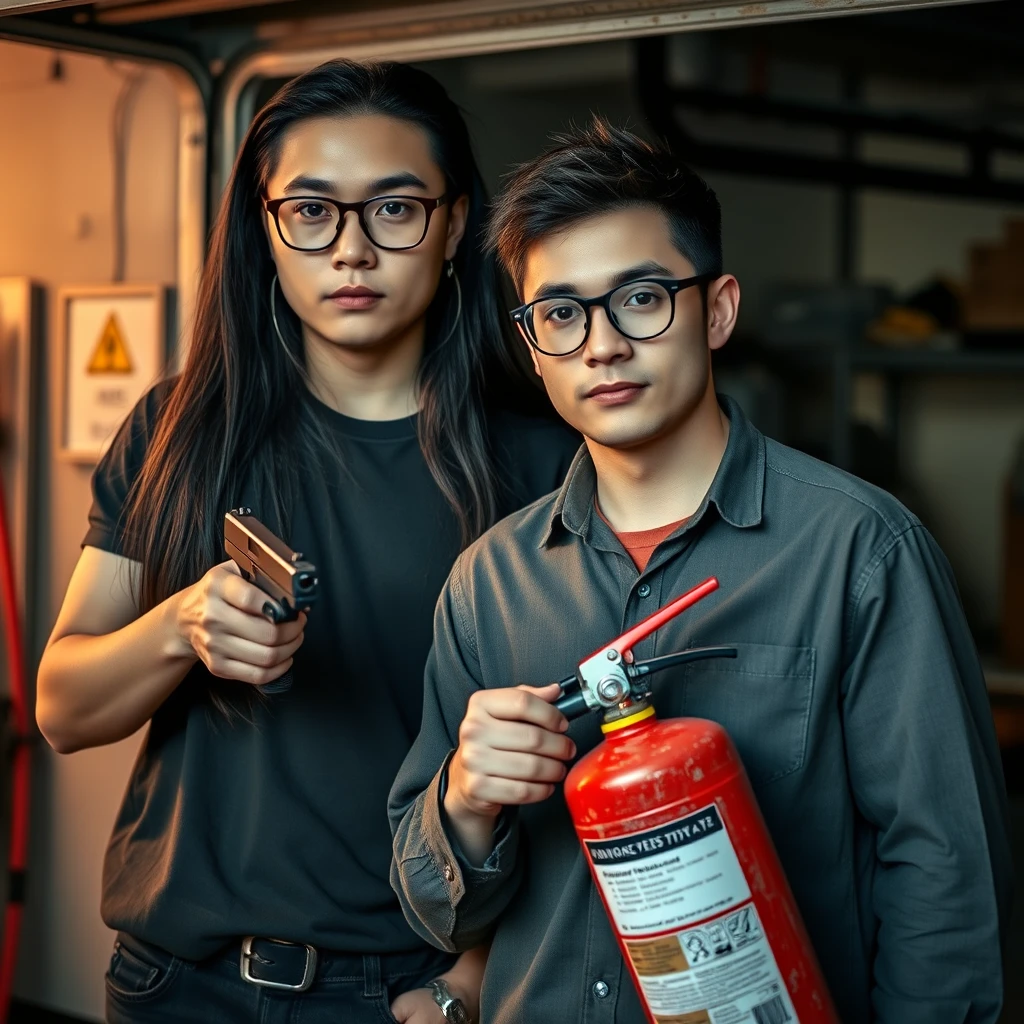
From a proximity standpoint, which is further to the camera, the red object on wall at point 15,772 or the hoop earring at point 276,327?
the red object on wall at point 15,772

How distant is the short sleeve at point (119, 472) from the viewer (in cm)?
150

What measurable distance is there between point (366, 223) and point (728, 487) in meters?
0.50

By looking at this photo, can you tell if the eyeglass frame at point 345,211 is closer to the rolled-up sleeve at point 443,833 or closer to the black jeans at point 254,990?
the rolled-up sleeve at point 443,833

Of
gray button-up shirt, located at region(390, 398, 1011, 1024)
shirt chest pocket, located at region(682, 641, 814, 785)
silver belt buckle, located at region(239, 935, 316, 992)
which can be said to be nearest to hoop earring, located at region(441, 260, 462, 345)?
gray button-up shirt, located at region(390, 398, 1011, 1024)

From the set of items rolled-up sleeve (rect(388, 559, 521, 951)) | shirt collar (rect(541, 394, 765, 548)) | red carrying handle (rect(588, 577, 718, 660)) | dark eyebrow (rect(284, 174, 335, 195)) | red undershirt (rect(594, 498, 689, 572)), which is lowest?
rolled-up sleeve (rect(388, 559, 521, 951))

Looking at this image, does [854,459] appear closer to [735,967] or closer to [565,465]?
[565,465]

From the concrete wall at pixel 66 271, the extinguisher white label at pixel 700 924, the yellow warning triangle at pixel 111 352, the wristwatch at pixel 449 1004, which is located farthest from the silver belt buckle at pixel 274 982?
the yellow warning triangle at pixel 111 352

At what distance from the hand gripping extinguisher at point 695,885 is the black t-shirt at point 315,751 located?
0.45 metres

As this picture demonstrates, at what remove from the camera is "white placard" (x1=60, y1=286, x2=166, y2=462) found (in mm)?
2281

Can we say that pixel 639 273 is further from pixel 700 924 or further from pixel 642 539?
pixel 700 924

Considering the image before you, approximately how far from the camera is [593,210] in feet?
3.94

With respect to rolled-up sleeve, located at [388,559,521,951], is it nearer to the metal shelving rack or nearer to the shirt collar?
the shirt collar

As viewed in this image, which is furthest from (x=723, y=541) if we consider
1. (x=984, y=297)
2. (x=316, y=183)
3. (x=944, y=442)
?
(x=944, y=442)

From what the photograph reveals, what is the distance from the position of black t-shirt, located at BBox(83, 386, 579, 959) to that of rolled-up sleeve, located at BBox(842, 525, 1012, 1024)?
0.54 m
